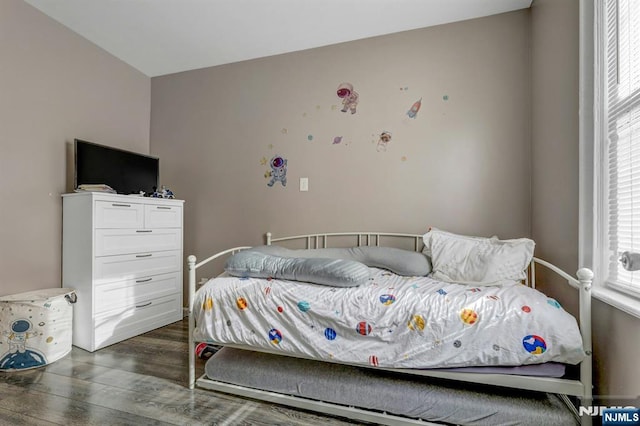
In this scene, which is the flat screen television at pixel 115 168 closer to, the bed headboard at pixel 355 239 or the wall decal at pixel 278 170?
the wall decal at pixel 278 170

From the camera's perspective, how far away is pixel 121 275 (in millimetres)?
2326

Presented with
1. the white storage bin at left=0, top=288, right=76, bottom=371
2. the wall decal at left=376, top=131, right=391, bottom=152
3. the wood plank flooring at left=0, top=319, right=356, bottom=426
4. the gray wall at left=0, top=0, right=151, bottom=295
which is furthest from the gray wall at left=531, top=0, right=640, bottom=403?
the gray wall at left=0, top=0, right=151, bottom=295

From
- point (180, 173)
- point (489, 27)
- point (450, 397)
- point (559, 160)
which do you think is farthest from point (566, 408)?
point (180, 173)

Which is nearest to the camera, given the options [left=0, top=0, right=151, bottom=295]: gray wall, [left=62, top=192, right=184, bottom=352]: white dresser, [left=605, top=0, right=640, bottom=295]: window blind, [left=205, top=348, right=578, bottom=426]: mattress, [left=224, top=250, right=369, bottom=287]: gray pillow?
[left=605, top=0, right=640, bottom=295]: window blind

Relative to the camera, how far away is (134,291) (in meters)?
2.42

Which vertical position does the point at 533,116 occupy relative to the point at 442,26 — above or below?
below

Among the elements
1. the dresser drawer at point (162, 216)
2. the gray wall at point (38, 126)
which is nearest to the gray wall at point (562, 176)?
the dresser drawer at point (162, 216)

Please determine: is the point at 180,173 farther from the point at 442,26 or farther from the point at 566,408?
the point at 566,408

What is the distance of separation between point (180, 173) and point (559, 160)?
301 centimetres

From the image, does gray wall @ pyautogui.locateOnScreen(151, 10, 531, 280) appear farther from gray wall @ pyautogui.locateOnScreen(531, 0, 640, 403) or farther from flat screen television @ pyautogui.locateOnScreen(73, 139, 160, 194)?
flat screen television @ pyautogui.locateOnScreen(73, 139, 160, 194)

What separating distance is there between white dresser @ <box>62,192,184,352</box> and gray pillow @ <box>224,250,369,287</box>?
1.11 m

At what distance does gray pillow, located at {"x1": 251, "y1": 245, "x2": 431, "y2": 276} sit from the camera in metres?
1.91

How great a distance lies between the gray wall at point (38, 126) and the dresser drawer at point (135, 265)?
1.40 feet

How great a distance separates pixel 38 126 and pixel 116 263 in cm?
113
